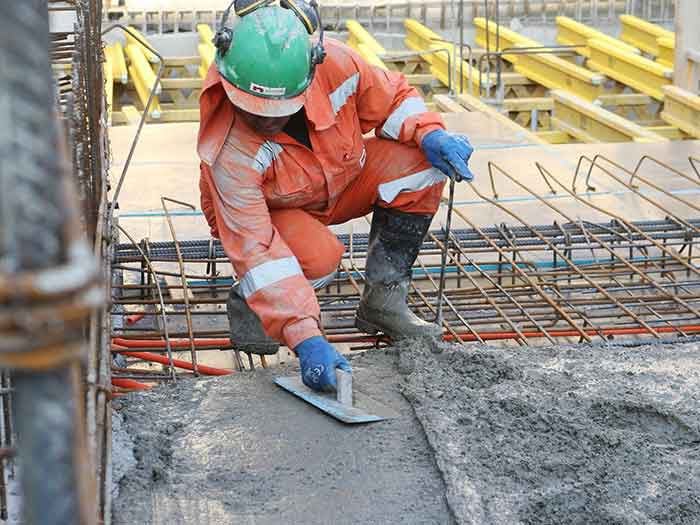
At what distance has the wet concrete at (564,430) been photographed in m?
2.86

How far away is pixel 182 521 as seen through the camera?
113 inches

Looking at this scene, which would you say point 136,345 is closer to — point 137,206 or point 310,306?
point 310,306

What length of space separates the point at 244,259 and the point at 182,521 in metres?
1.06

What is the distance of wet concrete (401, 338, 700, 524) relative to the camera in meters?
2.86

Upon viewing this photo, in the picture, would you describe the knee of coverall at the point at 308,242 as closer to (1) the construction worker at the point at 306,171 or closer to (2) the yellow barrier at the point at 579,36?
(1) the construction worker at the point at 306,171

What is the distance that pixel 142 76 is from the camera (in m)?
11.8

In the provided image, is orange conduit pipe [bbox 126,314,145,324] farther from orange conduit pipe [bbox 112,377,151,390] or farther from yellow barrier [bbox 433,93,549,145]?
yellow barrier [bbox 433,93,549,145]

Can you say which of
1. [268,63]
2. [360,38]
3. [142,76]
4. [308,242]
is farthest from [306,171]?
[360,38]

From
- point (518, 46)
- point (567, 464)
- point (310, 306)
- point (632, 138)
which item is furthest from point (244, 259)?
point (518, 46)

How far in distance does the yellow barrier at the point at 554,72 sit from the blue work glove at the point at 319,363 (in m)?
8.61

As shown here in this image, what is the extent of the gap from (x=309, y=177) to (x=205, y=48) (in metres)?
9.16

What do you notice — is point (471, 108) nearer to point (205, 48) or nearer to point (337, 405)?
point (205, 48)

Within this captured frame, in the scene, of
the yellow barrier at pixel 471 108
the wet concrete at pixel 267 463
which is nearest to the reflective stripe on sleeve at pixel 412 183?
the wet concrete at pixel 267 463

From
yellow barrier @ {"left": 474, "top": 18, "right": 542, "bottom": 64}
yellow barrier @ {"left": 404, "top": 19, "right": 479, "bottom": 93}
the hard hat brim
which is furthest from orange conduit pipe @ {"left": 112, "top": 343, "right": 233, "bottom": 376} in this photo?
yellow barrier @ {"left": 474, "top": 18, "right": 542, "bottom": 64}
